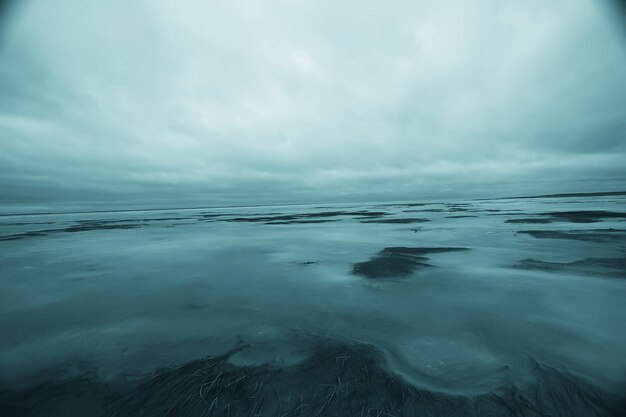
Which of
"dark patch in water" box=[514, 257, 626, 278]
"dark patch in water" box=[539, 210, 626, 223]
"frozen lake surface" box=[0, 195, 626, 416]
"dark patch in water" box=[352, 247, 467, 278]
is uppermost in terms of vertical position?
"frozen lake surface" box=[0, 195, 626, 416]

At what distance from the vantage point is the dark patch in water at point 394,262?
8285 mm

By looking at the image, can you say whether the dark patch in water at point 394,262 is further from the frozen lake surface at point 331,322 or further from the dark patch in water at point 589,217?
the dark patch in water at point 589,217

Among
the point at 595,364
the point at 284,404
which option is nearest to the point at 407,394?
the point at 284,404

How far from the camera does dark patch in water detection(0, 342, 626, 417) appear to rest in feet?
8.93

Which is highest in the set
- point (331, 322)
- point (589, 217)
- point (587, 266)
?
point (331, 322)

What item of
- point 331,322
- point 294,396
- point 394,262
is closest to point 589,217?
point 394,262

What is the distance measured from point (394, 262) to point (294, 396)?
7.33 m

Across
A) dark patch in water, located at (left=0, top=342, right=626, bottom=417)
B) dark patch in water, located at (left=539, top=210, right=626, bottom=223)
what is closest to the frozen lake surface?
dark patch in water, located at (left=0, top=342, right=626, bottom=417)

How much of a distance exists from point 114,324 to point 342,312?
14.4 feet

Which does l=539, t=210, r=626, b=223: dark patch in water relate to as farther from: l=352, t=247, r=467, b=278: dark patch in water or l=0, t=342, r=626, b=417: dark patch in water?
l=0, t=342, r=626, b=417: dark patch in water

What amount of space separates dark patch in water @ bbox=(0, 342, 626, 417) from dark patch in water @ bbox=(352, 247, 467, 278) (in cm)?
489

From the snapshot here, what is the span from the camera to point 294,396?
2.95m

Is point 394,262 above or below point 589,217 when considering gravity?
above

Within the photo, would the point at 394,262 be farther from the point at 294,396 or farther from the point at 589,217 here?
the point at 589,217
